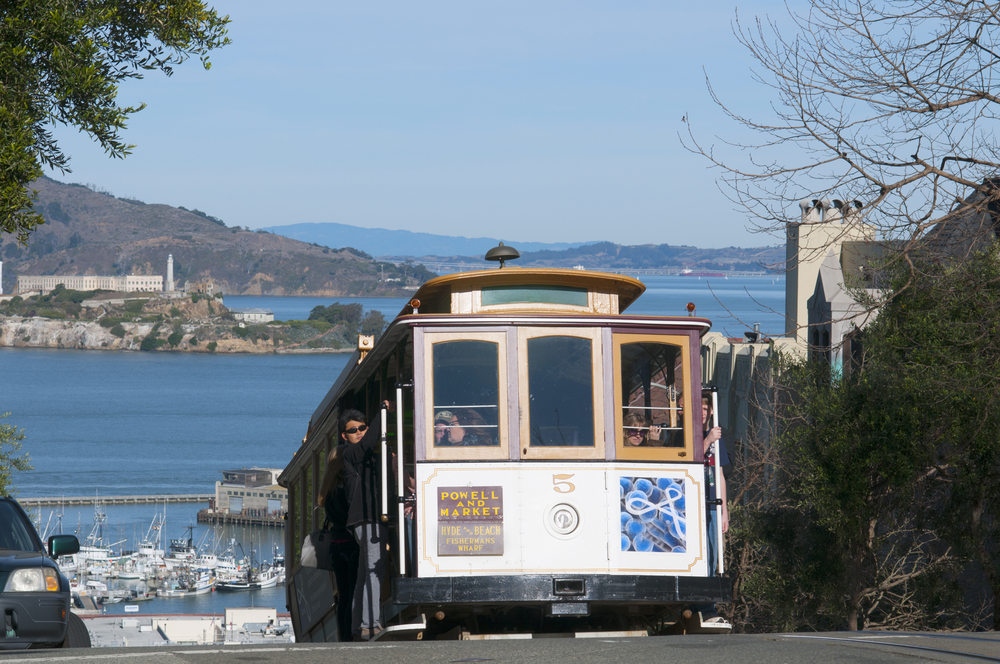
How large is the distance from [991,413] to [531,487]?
24.2 feet

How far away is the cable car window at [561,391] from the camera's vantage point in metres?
9.23

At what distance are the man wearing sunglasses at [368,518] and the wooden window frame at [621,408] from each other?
1.90m

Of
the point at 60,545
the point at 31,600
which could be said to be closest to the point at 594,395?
the point at 60,545

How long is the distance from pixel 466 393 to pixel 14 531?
3.64 meters

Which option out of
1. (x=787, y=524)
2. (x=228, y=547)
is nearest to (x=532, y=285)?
(x=787, y=524)

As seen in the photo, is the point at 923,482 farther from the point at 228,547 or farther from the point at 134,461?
the point at 134,461

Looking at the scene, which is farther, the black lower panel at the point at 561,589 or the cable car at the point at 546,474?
the cable car at the point at 546,474

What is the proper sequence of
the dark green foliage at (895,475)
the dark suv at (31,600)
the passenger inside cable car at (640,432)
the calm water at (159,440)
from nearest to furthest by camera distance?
1. the dark suv at (31,600)
2. the passenger inside cable car at (640,432)
3. the dark green foliage at (895,475)
4. the calm water at (159,440)

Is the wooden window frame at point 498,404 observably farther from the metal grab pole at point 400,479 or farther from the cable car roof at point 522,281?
the cable car roof at point 522,281

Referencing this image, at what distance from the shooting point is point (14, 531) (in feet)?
29.1

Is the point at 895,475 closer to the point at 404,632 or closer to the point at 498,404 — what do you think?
the point at 498,404

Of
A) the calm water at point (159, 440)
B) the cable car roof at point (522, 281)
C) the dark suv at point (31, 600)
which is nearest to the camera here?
the dark suv at point (31, 600)

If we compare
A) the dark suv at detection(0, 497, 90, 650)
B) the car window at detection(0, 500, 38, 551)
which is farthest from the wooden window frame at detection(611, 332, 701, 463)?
the car window at detection(0, 500, 38, 551)

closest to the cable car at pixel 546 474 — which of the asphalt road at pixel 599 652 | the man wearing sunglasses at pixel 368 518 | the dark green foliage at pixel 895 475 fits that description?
the man wearing sunglasses at pixel 368 518
